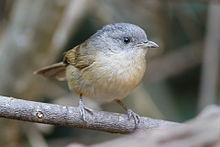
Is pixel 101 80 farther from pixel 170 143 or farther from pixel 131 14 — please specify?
pixel 131 14

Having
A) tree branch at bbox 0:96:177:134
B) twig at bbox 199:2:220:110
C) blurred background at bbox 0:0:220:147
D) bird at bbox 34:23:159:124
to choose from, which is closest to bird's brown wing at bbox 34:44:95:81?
bird at bbox 34:23:159:124

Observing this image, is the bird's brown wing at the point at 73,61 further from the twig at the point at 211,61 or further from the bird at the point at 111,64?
the twig at the point at 211,61

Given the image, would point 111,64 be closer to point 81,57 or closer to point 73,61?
point 81,57

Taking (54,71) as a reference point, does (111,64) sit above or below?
above

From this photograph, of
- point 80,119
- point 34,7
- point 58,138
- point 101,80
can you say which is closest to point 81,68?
point 101,80

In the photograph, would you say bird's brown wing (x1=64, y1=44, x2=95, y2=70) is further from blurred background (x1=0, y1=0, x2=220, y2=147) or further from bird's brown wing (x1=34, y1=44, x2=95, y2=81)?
blurred background (x1=0, y1=0, x2=220, y2=147)

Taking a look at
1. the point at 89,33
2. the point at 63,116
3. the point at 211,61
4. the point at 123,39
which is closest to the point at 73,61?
the point at 123,39
